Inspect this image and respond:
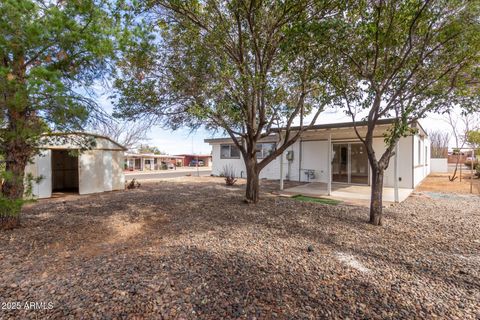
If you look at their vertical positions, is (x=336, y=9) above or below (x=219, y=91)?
above

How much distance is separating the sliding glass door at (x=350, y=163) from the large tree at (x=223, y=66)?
229 inches

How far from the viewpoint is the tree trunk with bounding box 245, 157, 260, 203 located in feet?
23.2

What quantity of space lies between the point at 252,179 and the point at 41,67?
5447mm

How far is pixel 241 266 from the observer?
3170 mm

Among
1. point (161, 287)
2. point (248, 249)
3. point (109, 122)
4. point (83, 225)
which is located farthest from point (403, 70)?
point (83, 225)

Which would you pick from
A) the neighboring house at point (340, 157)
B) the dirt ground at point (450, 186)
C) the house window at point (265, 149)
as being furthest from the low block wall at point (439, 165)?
the house window at point (265, 149)

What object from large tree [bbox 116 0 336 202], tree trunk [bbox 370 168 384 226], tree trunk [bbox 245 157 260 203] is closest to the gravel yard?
tree trunk [bbox 370 168 384 226]

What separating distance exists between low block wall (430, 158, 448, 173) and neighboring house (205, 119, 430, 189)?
12.3 metres

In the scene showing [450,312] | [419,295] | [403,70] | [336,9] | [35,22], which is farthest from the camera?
[403,70]

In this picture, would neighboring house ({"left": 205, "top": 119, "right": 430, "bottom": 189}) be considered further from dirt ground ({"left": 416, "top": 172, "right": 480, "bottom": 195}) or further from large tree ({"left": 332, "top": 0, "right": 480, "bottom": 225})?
large tree ({"left": 332, "top": 0, "right": 480, "bottom": 225})

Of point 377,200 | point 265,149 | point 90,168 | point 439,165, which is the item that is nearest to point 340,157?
point 265,149

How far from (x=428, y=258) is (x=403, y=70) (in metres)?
4.10

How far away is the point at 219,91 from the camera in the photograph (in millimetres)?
5832

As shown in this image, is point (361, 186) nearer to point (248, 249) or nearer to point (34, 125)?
point (248, 249)
